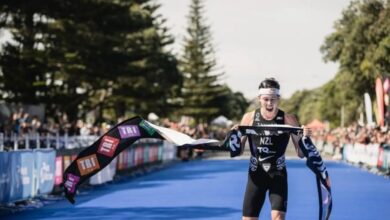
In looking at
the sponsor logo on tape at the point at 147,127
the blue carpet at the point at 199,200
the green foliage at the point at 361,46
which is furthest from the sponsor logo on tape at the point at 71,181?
the green foliage at the point at 361,46

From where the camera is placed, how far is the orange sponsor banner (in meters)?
10.4

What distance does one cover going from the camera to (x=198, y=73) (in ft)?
352

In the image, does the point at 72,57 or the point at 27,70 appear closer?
the point at 27,70

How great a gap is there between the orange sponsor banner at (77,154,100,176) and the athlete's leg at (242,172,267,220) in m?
2.65

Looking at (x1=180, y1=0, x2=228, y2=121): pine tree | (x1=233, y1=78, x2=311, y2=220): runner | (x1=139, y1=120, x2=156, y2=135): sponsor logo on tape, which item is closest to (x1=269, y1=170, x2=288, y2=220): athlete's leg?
(x1=233, y1=78, x2=311, y2=220): runner

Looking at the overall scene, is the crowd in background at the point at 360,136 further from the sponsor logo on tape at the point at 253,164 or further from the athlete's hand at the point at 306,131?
the sponsor logo on tape at the point at 253,164

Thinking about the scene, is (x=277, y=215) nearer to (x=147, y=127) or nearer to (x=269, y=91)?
(x=269, y=91)

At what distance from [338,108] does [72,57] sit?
304 ft

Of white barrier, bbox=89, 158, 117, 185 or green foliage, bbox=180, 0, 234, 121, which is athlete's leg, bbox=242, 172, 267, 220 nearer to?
white barrier, bbox=89, 158, 117, 185

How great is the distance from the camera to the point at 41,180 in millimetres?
18016

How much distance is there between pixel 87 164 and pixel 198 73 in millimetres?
96999

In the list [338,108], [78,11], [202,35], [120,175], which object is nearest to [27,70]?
[78,11]

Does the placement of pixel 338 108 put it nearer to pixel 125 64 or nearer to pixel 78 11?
pixel 125 64

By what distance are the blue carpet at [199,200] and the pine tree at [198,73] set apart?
261 ft
